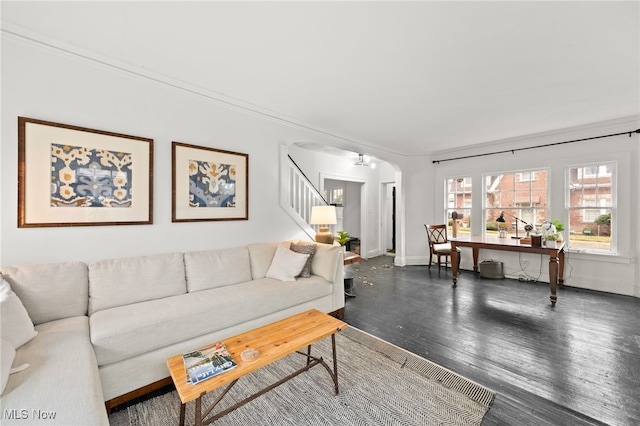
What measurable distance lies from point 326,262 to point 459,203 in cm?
390

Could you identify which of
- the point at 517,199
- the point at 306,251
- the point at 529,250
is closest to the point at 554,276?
the point at 529,250

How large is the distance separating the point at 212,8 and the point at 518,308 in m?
4.32

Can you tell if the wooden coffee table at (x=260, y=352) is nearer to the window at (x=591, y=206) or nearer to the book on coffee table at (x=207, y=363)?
the book on coffee table at (x=207, y=363)

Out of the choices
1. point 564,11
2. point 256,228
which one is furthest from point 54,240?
point 564,11

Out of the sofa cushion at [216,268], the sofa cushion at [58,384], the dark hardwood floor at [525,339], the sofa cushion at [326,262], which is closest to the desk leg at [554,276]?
Result: the dark hardwood floor at [525,339]

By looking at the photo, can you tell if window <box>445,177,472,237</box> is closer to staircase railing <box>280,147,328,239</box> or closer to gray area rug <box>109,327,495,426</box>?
staircase railing <box>280,147,328,239</box>

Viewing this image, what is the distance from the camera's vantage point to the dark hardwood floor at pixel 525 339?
1.69m

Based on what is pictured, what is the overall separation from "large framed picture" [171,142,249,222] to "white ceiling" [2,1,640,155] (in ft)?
2.26

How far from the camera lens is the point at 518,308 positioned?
326cm

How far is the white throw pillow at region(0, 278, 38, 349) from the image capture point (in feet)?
4.60

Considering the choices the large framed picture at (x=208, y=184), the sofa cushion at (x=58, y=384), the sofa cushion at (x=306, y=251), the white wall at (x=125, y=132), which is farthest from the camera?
the sofa cushion at (x=306, y=251)

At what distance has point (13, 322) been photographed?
1.46 m

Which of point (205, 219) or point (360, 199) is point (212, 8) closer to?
point (205, 219)

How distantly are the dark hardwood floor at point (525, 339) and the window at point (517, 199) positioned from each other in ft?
3.70
